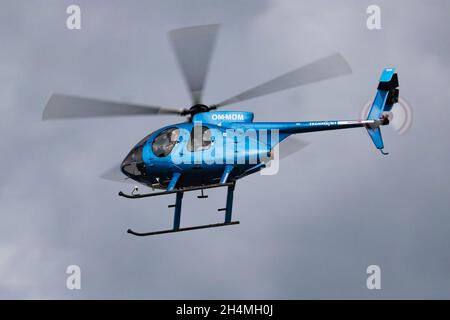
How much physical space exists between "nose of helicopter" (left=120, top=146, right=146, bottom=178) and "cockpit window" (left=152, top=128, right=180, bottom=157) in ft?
1.99

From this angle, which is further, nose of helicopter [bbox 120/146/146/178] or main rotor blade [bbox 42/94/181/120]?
nose of helicopter [bbox 120/146/146/178]

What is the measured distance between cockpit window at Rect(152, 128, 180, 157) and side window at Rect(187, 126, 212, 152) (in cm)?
53

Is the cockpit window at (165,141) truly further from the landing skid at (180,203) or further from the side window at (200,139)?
the landing skid at (180,203)

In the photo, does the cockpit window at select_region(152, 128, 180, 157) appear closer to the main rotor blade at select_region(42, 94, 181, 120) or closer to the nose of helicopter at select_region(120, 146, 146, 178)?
the nose of helicopter at select_region(120, 146, 146, 178)

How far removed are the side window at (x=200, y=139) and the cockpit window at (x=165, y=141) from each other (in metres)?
0.53

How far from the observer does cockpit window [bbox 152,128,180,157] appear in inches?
839

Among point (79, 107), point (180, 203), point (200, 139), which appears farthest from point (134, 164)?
point (79, 107)

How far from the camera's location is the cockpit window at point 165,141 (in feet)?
69.9

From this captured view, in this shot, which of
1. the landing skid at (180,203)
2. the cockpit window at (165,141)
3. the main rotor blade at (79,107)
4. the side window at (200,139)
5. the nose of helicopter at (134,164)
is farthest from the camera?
the nose of helicopter at (134,164)

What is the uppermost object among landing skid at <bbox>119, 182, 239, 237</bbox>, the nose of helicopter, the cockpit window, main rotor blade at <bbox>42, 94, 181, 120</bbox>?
main rotor blade at <bbox>42, 94, 181, 120</bbox>

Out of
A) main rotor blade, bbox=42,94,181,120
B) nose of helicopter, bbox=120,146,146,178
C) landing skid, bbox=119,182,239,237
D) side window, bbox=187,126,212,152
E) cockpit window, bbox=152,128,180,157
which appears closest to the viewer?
main rotor blade, bbox=42,94,181,120

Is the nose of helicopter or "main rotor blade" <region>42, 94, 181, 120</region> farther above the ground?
"main rotor blade" <region>42, 94, 181, 120</region>

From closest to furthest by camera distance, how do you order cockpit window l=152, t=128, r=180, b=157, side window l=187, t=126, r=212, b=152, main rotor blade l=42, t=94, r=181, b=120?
main rotor blade l=42, t=94, r=181, b=120
side window l=187, t=126, r=212, b=152
cockpit window l=152, t=128, r=180, b=157
